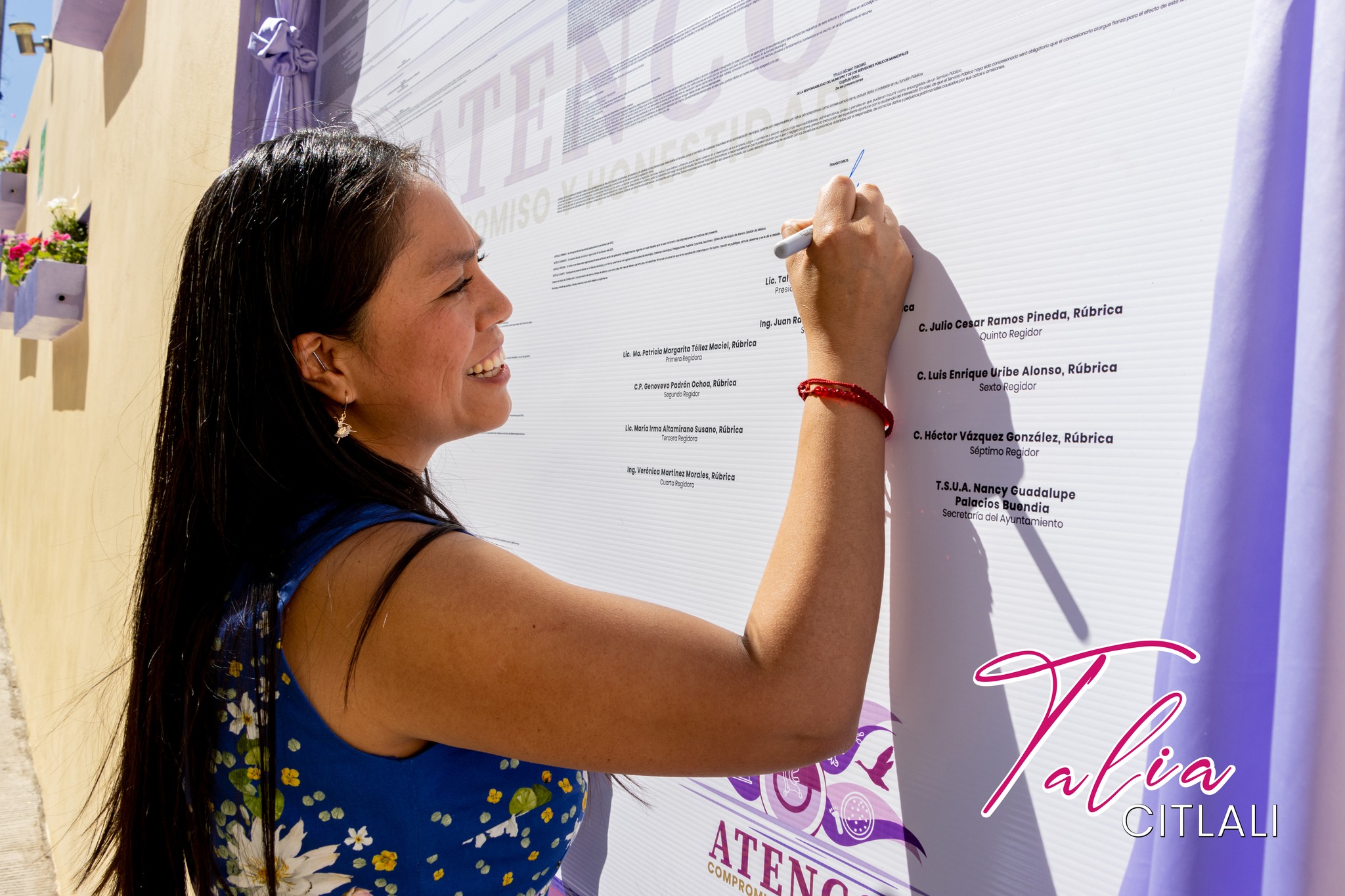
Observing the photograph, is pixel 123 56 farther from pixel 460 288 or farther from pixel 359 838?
pixel 359 838

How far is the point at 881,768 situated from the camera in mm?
846

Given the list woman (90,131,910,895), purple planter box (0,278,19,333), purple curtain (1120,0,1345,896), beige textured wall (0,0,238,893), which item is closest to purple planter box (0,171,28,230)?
purple planter box (0,278,19,333)

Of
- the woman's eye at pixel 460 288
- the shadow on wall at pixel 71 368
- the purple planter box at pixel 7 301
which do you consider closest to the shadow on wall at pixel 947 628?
the woman's eye at pixel 460 288

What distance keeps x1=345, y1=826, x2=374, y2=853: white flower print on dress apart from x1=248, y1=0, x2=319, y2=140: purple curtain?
1730 millimetres

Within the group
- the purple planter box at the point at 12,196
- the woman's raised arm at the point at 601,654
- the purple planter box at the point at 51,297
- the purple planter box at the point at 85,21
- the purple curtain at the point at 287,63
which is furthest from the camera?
the purple planter box at the point at 12,196

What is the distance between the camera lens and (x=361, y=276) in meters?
0.85

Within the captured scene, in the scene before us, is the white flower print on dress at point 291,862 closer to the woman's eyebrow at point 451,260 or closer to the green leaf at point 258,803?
the green leaf at point 258,803

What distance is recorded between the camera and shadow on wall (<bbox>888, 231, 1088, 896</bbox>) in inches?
29.3

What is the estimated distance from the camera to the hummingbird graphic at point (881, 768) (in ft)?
2.76

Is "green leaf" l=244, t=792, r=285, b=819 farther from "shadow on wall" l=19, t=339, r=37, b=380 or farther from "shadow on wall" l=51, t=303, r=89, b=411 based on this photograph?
"shadow on wall" l=19, t=339, r=37, b=380

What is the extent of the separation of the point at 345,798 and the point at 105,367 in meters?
3.16

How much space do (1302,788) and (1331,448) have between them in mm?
192

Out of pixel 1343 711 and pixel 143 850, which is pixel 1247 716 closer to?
pixel 1343 711

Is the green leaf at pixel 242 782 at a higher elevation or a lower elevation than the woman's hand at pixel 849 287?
lower
